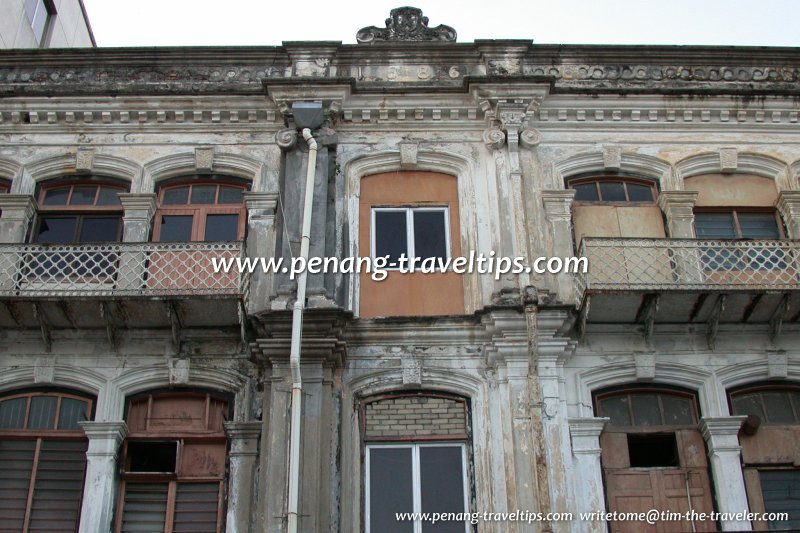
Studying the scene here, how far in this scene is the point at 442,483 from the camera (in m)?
11.6

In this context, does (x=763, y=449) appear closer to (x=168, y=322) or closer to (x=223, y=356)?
(x=223, y=356)

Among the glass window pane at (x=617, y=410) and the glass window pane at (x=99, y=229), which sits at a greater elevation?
the glass window pane at (x=99, y=229)

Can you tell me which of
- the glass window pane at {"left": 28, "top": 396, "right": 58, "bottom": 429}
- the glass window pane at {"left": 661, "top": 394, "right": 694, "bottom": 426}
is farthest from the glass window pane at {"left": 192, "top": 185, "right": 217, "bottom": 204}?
the glass window pane at {"left": 661, "top": 394, "right": 694, "bottom": 426}

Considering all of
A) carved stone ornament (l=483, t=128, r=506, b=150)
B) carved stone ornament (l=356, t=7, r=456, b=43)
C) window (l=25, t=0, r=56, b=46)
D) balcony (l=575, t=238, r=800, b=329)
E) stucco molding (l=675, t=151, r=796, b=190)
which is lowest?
balcony (l=575, t=238, r=800, b=329)

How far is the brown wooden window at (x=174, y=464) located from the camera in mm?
11477

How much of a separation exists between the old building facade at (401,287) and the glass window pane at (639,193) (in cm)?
3

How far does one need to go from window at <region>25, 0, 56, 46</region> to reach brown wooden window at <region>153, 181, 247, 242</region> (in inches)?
296

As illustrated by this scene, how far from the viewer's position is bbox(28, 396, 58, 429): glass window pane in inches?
477

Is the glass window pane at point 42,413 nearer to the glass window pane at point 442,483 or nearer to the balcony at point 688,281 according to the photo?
the glass window pane at point 442,483

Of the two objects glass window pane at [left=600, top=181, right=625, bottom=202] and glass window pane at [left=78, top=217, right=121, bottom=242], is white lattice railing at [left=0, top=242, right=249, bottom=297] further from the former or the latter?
glass window pane at [left=600, top=181, right=625, bottom=202]

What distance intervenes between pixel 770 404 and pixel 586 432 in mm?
2481

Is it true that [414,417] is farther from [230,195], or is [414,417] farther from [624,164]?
[624,164]

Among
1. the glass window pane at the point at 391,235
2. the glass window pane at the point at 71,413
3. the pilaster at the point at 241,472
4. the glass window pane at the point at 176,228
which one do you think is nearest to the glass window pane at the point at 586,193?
the glass window pane at the point at 391,235

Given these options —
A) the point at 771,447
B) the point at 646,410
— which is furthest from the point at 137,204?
the point at 771,447
